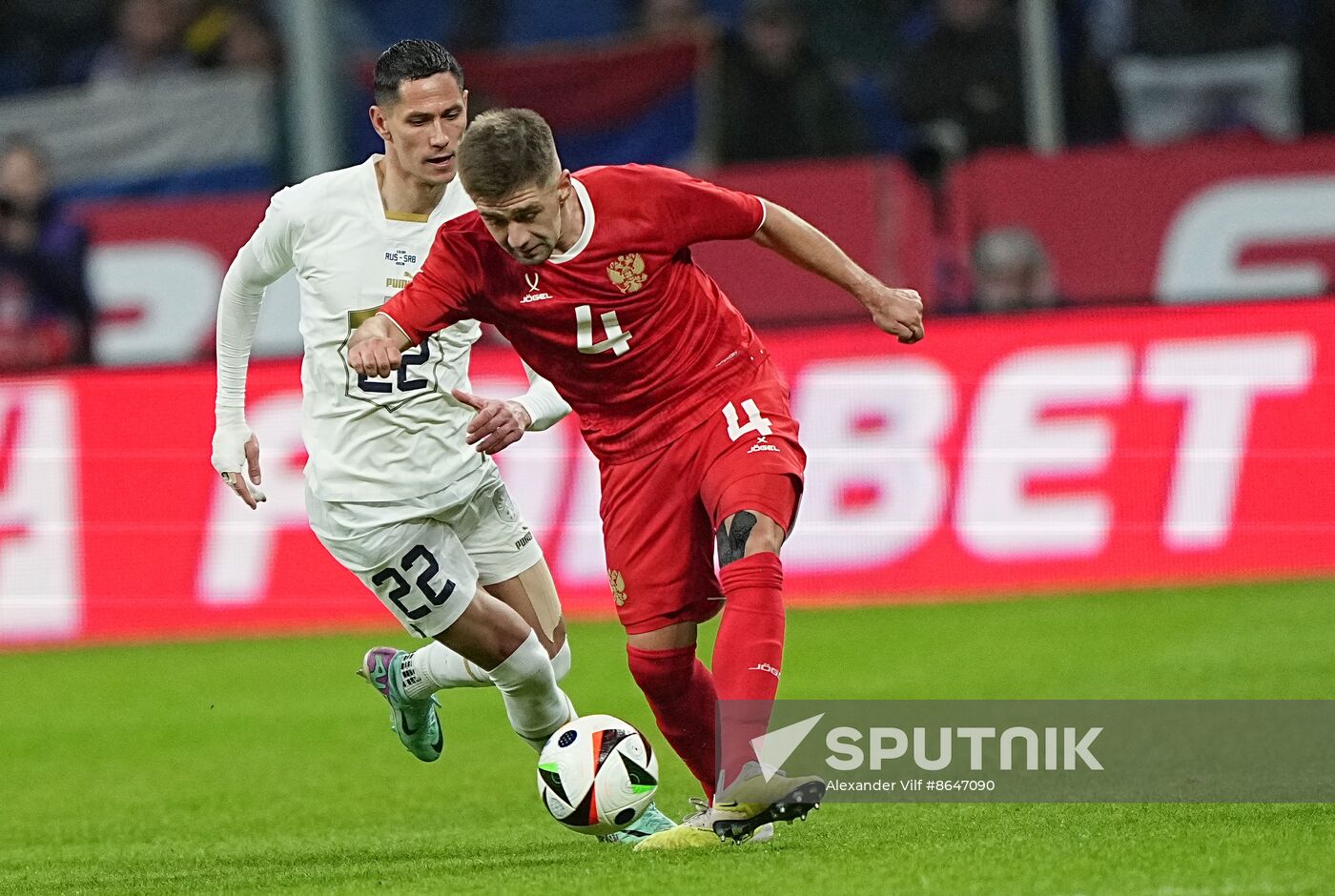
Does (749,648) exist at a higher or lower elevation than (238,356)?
lower

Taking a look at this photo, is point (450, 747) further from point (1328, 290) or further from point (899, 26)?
point (899, 26)

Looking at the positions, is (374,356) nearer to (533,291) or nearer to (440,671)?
(533,291)

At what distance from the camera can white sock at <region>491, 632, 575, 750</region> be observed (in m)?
6.67

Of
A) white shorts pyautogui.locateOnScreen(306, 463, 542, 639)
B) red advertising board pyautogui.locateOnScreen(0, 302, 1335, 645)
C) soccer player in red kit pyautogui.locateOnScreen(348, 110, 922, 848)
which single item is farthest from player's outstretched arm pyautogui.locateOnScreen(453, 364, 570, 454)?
red advertising board pyautogui.locateOnScreen(0, 302, 1335, 645)

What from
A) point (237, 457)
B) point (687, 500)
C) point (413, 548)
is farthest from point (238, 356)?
point (687, 500)

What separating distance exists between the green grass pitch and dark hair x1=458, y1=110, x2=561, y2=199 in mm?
1723

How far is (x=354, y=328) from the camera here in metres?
6.57

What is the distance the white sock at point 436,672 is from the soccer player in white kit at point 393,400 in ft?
0.44

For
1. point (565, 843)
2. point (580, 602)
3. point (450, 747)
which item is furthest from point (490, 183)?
point (580, 602)

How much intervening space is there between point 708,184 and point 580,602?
632 cm

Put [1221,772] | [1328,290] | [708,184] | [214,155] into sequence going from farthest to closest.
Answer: [214,155], [1328,290], [1221,772], [708,184]

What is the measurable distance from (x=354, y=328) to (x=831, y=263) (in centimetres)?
156

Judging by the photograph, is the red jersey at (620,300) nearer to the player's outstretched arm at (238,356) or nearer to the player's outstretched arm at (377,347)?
the player's outstretched arm at (377,347)

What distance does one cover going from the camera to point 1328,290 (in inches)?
451
